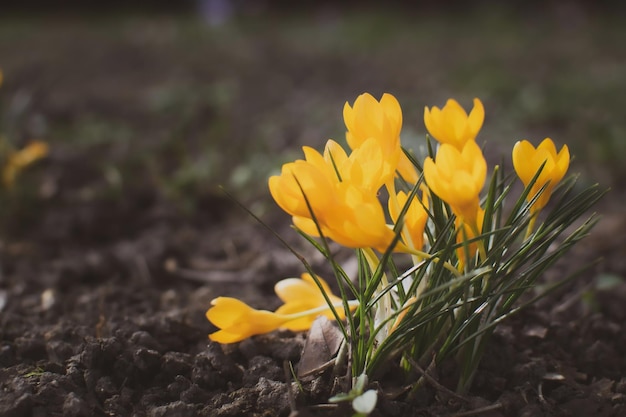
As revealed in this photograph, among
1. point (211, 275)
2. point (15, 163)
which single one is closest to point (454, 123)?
point (211, 275)

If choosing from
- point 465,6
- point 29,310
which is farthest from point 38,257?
point 465,6

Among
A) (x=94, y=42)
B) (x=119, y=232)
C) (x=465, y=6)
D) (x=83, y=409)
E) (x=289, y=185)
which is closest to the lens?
(x=289, y=185)

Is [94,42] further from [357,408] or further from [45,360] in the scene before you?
[357,408]

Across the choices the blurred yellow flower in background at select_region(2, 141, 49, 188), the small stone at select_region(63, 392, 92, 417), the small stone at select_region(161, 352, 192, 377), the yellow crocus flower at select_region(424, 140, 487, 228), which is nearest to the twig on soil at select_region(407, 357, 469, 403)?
the yellow crocus flower at select_region(424, 140, 487, 228)

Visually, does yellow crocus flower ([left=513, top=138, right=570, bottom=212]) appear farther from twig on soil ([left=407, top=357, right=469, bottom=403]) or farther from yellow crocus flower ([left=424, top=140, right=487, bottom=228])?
twig on soil ([left=407, top=357, right=469, bottom=403])

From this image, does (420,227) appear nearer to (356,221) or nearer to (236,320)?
(356,221)

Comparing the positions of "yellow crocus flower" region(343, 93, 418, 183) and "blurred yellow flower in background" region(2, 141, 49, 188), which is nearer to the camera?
"yellow crocus flower" region(343, 93, 418, 183)

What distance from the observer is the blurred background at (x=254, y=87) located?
2625mm

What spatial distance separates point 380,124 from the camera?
1.09m

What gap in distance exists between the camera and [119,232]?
234 cm

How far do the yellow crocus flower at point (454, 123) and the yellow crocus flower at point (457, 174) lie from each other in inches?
5.8

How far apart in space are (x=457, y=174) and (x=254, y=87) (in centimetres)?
330

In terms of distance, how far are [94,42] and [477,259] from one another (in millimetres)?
5060

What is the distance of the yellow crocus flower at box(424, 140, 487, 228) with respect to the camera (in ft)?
Result: 3.23
